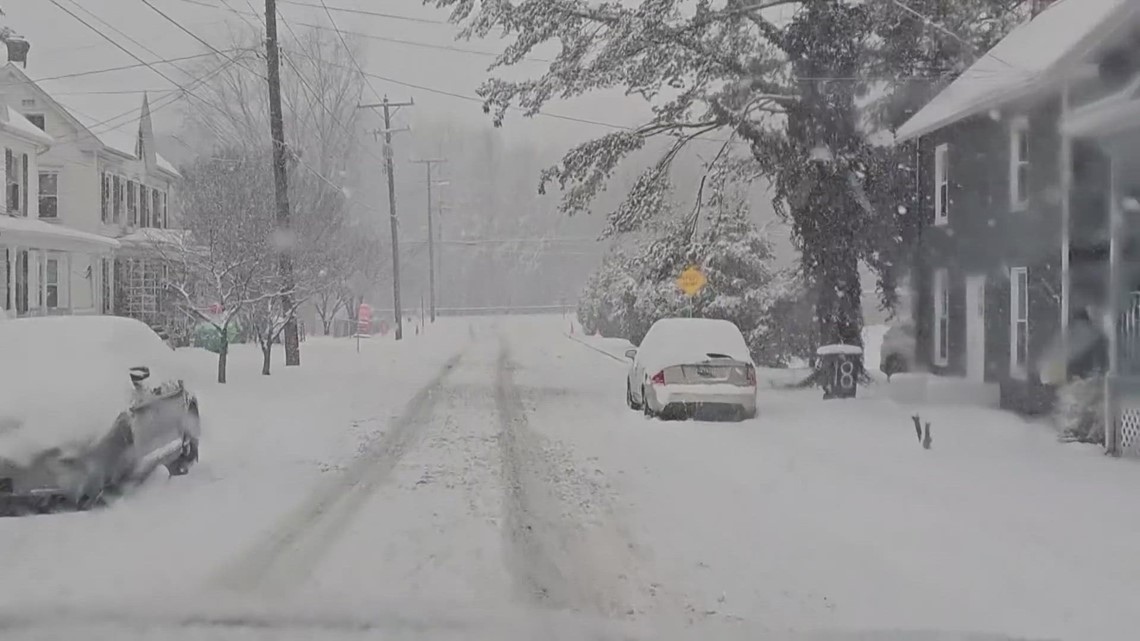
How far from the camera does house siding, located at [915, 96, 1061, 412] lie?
1770cm

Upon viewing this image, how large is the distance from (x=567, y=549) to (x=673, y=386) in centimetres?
808

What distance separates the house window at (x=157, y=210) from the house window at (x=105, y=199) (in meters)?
5.20

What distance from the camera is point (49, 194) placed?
112 feet

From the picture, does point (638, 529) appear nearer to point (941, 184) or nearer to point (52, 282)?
point (941, 184)

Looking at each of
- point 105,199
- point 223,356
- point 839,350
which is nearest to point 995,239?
point 839,350

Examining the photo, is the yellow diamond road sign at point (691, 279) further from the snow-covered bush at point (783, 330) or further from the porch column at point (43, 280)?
the porch column at point (43, 280)

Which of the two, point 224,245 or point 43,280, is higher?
point 224,245

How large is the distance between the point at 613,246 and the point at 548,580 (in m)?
43.4

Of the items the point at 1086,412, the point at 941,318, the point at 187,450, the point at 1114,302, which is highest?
the point at 1114,302

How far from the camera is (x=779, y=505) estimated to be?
382 inches

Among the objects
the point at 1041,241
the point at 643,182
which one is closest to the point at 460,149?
the point at 643,182

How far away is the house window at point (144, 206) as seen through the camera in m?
40.5

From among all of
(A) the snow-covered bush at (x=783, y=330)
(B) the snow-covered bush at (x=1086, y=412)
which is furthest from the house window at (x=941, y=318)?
(B) the snow-covered bush at (x=1086, y=412)

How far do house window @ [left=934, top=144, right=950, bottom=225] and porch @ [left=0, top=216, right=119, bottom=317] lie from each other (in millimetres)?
22170
